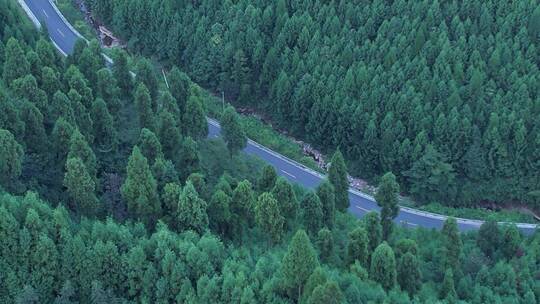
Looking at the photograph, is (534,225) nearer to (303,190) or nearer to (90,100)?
(303,190)

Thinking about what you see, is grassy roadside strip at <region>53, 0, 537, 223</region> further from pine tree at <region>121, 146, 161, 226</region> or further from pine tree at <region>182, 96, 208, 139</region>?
pine tree at <region>121, 146, 161, 226</region>

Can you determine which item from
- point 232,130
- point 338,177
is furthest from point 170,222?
point 232,130

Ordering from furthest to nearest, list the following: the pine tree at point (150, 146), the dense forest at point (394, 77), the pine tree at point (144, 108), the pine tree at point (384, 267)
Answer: the dense forest at point (394, 77), the pine tree at point (144, 108), the pine tree at point (150, 146), the pine tree at point (384, 267)

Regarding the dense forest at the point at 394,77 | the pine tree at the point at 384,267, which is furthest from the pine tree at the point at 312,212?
the dense forest at the point at 394,77

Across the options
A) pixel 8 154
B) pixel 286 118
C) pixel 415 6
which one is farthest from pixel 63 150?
pixel 415 6

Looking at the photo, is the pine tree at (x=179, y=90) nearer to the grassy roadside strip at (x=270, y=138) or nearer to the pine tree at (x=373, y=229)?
the grassy roadside strip at (x=270, y=138)

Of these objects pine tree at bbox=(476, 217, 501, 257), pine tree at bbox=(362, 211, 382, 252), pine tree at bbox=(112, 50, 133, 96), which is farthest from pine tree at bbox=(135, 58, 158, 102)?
pine tree at bbox=(476, 217, 501, 257)

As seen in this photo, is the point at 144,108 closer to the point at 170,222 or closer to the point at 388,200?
the point at 170,222
